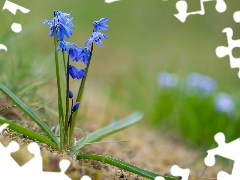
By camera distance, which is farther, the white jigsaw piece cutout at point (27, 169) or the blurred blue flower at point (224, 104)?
the blurred blue flower at point (224, 104)

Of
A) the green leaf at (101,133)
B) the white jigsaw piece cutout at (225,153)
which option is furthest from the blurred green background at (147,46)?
the white jigsaw piece cutout at (225,153)

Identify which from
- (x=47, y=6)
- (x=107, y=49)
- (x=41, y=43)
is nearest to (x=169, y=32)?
(x=107, y=49)

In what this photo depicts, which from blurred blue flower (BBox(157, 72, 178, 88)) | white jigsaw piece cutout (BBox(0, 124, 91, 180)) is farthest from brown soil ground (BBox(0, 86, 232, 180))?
blurred blue flower (BBox(157, 72, 178, 88))

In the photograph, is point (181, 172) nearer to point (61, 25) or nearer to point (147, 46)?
point (61, 25)

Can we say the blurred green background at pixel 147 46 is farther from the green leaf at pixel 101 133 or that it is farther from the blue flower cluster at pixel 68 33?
the blue flower cluster at pixel 68 33

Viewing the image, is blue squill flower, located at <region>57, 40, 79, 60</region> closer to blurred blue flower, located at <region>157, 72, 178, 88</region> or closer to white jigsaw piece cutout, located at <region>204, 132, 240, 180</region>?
white jigsaw piece cutout, located at <region>204, 132, 240, 180</region>
